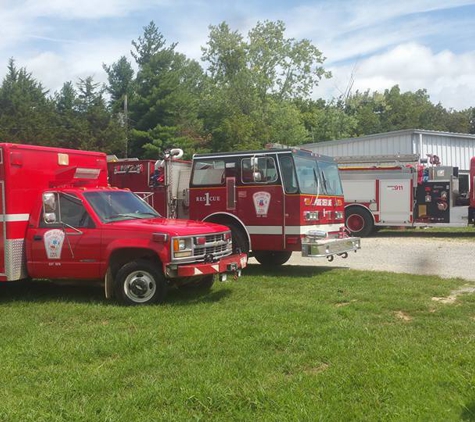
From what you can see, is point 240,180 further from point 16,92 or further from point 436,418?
point 16,92

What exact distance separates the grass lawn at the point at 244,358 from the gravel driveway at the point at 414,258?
300cm

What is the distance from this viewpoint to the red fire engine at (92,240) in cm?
770

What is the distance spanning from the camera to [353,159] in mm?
19891

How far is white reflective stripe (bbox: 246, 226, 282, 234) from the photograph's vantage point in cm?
1040

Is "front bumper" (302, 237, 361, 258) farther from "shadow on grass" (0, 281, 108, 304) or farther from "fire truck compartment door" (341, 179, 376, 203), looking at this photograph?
"fire truck compartment door" (341, 179, 376, 203)

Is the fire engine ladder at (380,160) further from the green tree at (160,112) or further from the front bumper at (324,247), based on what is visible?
the green tree at (160,112)

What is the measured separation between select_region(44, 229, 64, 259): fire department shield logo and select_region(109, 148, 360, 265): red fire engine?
353 centimetres

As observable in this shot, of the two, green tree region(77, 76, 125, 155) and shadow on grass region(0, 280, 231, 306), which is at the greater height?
green tree region(77, 76, 125, 155)

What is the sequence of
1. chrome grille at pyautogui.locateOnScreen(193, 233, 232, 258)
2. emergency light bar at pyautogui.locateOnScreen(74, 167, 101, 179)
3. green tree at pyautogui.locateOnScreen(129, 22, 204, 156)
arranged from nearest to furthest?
chrome grille at pyautogui.locateOnScreen(193, 233, 232, 258), emergency light bar at pyautogui.locateOnScreen(74, 167, 101, 179), green tree at pyautogui.locateOnScreen(129, 22, 204, 156)

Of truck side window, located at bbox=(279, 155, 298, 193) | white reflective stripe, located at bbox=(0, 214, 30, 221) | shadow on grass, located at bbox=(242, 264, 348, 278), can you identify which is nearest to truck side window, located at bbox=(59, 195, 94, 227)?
white reflective stripe, located at bbox=(0, 214, 30, 221)

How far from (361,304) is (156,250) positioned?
9.42 ft

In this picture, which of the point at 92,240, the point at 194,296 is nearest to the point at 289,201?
the point at 194,296

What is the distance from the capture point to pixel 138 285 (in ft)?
25.4

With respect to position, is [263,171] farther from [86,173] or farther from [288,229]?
[86,173]
